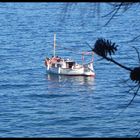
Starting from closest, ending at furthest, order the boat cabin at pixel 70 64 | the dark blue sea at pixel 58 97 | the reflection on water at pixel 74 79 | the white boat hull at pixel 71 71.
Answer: the dark blue sea at pixel 58 97
the reflection on water at pixel 74 79
the boat cabin at pixel 70 64
the white boat hull at pixel 71 71

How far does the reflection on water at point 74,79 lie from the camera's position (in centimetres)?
3996

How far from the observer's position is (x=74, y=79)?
136ft

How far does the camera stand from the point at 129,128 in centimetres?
2466

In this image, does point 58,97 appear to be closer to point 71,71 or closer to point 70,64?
point 70,64

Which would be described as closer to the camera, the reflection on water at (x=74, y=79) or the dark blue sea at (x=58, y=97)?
the dark blue sea at (x=58, y=97)

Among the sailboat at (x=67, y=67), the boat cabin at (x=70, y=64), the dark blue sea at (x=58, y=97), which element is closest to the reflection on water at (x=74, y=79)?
the dark blue sea at (x=58, y=97)

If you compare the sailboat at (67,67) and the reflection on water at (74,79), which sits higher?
the sailboat at (67,67)

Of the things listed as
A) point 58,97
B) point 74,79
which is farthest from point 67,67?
point 58,97

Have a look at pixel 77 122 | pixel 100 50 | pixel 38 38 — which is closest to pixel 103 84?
pixel 77 122

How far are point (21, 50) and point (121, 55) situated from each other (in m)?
10.4

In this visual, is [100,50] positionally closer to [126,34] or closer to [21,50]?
[21,50]

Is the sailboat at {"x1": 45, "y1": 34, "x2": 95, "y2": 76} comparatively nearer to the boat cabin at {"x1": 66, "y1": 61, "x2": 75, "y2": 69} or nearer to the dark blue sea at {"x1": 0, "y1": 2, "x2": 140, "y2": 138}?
the boat cabin at {"x1": 66, "y1": 61, "x2": 75, "y2": 69}

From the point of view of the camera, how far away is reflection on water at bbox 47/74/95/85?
39956 millimetres

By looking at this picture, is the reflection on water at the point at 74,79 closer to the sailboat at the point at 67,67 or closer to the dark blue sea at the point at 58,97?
the dark blue sea at the point at 58,97
